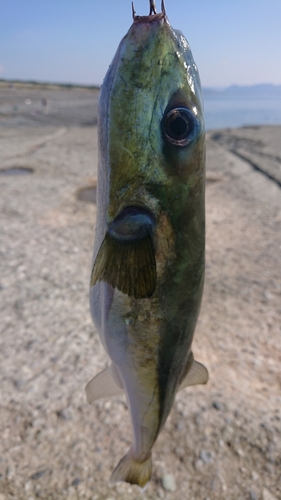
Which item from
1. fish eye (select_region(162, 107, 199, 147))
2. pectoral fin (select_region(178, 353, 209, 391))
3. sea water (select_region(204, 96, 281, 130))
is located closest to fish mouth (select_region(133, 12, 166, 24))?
fish eye (select_region(162, 107, 199, 147))

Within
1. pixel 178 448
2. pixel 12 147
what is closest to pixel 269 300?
pixel 178 448

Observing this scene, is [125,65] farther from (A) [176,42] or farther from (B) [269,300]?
(B) [269,300]

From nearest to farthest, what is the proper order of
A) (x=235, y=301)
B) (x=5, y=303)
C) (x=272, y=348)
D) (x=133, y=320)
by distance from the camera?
(x=133, y=320) → (x=272, y=348) → (x=5, y=303) → (x=235, y=301)

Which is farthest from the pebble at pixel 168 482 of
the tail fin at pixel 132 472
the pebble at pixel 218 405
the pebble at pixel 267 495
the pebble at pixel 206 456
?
the pebble at pixel 218 405

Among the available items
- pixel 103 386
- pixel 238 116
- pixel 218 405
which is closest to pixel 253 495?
pixel 218 405

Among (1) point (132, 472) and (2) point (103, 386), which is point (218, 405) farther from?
(2) point (103, 386)
